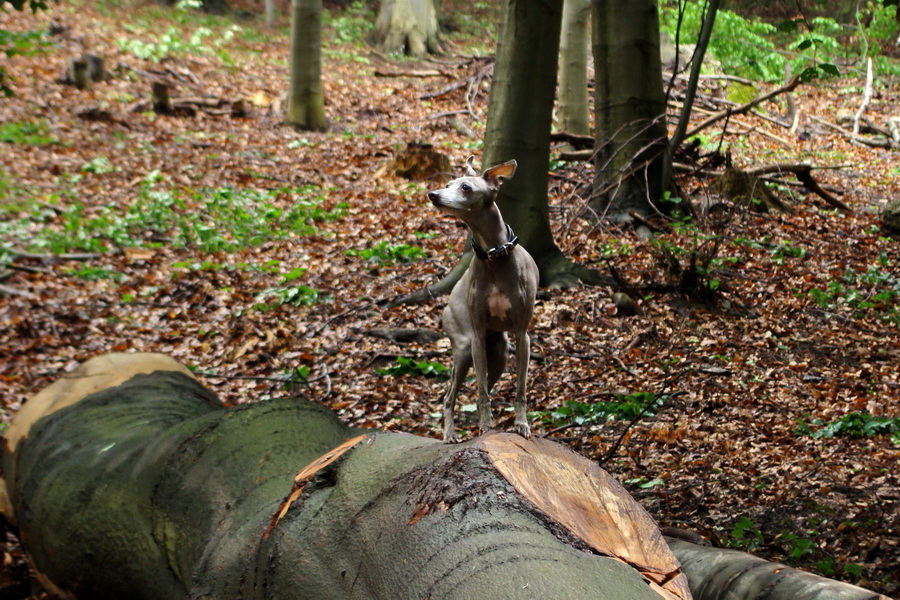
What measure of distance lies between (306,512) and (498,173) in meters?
1.50

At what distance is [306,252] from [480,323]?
712 cm

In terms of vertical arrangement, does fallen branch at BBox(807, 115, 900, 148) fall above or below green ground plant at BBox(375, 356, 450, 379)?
above

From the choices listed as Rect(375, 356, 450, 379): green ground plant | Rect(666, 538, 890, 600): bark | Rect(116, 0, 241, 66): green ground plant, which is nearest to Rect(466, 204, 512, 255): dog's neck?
Rect(666, 538, 890, 600): bark

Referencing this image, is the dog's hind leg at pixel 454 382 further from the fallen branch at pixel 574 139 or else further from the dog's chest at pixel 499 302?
the fallen branch at pixel 574 139

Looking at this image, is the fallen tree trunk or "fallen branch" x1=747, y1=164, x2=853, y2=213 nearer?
the fallen tree trunk

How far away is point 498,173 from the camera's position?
285 centimetres

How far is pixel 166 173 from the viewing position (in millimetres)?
12367

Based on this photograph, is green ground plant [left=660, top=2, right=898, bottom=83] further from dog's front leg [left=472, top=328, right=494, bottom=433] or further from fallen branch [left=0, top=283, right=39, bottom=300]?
dog's front leg [left=472, top=328, right=494, bottom=433]

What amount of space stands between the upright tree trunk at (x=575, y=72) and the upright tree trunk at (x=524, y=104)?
21.1ft

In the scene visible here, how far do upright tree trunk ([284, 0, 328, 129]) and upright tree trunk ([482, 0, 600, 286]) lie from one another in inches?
344

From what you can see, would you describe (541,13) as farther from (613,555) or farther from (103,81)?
(103,81)

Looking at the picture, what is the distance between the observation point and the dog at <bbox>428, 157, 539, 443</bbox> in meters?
2.80

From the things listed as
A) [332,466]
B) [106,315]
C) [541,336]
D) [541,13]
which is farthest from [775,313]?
[106,315]

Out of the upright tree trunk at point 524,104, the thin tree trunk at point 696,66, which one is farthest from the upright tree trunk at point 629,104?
the upright tree trunk at point 524,104
